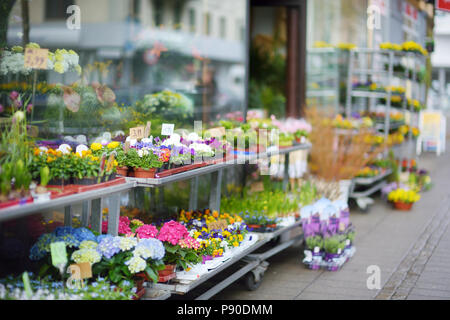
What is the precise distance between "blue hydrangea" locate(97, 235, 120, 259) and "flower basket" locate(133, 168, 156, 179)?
1.72ft

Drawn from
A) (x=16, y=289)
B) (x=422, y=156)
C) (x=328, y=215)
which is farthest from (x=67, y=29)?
(x=422, y=156)

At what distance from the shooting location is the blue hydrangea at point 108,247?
3641 mm

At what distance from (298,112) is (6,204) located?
6.63 m

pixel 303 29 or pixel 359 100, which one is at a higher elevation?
pixel 303 29

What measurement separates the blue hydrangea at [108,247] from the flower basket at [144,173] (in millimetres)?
523

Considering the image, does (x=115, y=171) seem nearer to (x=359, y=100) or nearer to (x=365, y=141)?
(x=365, y=141)

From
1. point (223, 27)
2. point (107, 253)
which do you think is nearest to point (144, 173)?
point (107, 253)

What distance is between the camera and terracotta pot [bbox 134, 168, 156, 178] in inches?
160

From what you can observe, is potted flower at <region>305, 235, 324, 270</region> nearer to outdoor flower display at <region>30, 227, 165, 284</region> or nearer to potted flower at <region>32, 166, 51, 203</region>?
outdoor flower display at <region>30, 227, 165, 284</region>

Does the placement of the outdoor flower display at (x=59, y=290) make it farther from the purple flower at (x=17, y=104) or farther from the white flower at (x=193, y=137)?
the white flower at (x=193, y=137)

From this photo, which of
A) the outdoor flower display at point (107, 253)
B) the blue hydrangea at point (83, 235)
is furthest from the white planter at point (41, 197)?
the blue hydrangea at point (83, 235)

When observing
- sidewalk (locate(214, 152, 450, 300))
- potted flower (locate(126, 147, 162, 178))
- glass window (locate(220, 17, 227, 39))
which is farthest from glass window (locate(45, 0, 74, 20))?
glass window (locate(220, 17, 227, 39))

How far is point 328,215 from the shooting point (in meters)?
6.12

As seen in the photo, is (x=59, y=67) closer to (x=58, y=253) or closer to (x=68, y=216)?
(x=68, y=216)
